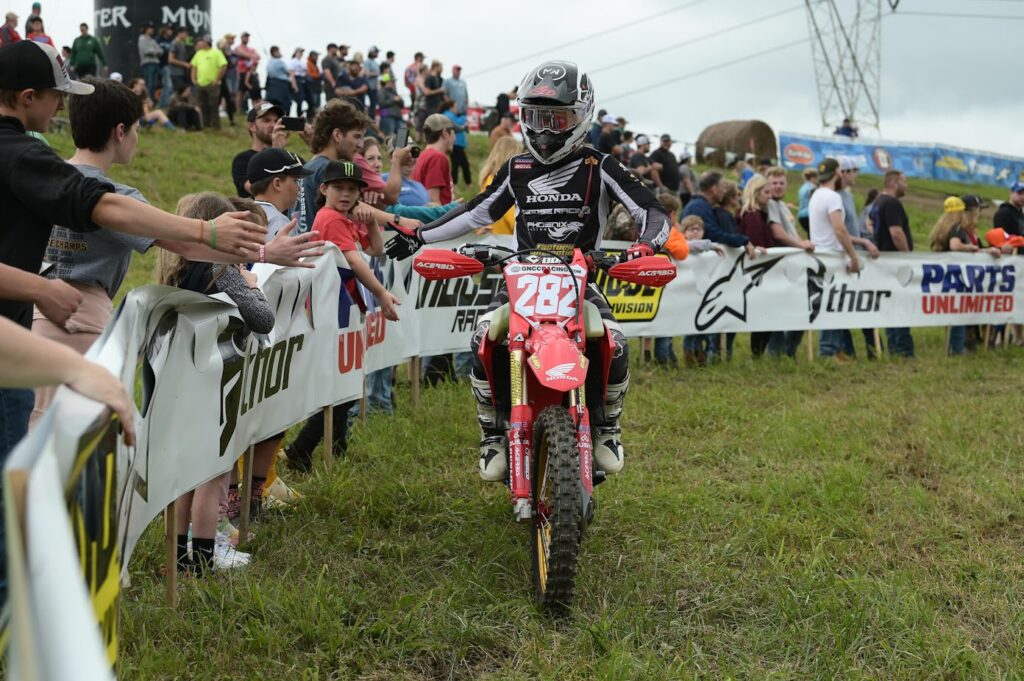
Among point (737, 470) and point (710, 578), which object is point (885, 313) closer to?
point (737, 470)

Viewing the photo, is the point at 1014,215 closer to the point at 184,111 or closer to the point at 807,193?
the point at 807,193

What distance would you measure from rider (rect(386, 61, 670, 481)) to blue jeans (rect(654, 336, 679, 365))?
5819 millimetres

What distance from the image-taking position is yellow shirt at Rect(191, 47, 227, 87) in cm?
2378

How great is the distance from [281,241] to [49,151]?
107 centimetres

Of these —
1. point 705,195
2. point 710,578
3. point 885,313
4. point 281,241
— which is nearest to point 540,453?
point 710,578

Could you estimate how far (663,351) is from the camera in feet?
36.9

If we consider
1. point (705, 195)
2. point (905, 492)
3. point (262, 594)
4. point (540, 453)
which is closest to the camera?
point (262, 594)

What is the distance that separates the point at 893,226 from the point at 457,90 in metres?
13.1

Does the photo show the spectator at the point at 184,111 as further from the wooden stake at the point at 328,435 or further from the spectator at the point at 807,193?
the wooden stake at the point at 328,435

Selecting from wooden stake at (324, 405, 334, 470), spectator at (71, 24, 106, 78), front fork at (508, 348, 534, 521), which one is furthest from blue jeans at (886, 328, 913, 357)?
spectator at (71, 24, 106, 78)

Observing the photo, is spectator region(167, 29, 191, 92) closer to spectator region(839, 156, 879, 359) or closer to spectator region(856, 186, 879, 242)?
spectator region(856, 186, 879, 242)

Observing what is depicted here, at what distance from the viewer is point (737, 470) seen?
22.4 feet

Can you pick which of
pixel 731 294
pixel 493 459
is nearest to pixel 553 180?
pixel 493 459

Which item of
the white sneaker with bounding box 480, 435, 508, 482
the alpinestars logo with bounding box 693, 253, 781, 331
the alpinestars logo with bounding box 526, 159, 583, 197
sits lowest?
the white sneaker with bounding box 480, 435, 508, 482
